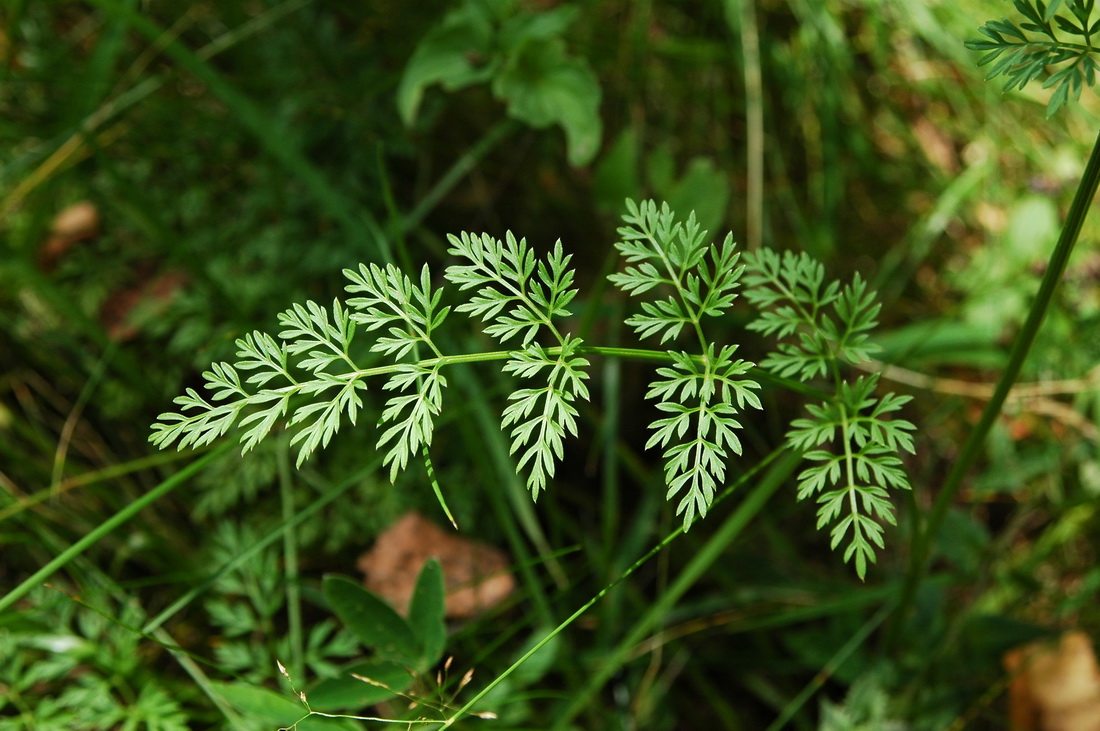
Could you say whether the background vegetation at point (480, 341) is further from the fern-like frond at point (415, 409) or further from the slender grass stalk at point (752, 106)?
the fern-like frond at point (415, 409)

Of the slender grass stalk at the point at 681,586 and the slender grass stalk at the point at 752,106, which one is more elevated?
the slender grass stalk at the point at 752,106

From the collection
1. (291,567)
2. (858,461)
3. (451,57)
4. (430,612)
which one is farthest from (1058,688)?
(451,57)

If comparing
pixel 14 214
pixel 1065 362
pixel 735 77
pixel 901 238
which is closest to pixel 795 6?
pixel 735 77

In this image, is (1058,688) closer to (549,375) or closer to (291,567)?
(549,375)

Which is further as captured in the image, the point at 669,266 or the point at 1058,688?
the point at 1058,688

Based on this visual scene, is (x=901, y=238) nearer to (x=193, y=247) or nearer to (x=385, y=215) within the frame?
(x=385, y=215)

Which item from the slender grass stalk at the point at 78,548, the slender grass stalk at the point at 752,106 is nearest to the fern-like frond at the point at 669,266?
the slender grass stalk at the point at 78,548

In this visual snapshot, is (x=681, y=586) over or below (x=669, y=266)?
below
